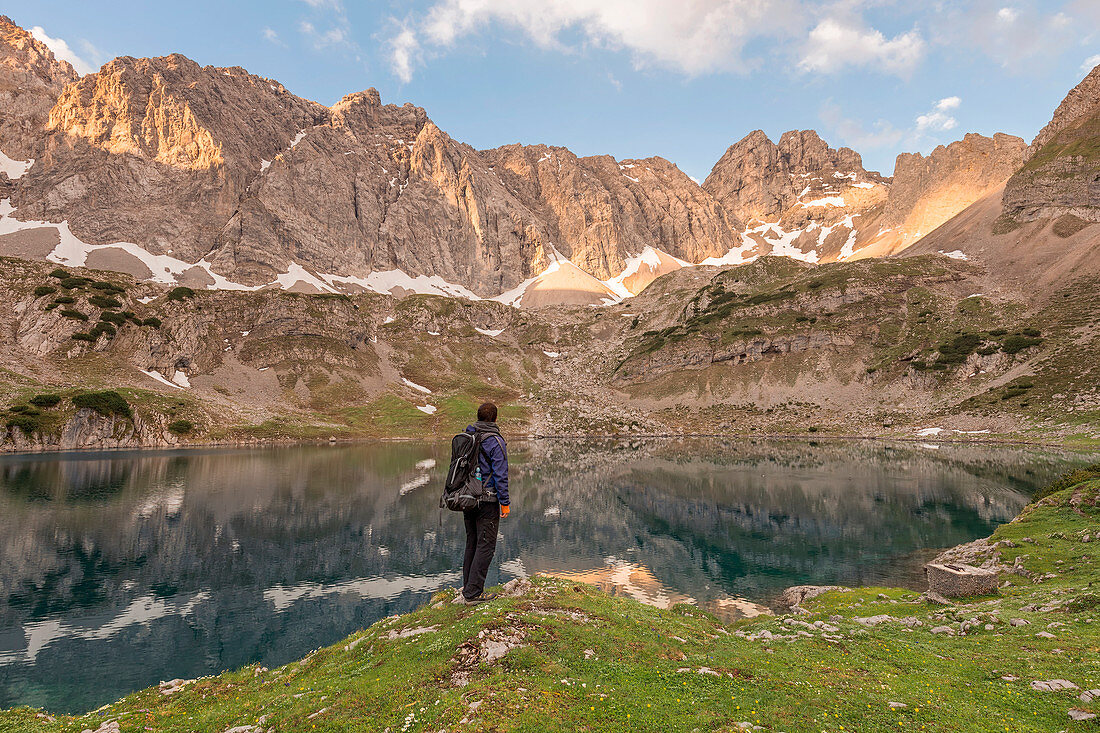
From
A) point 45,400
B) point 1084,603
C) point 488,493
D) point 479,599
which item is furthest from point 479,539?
point 45,400

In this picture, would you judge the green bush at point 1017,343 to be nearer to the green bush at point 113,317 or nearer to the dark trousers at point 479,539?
the dark trousers at point 479,539

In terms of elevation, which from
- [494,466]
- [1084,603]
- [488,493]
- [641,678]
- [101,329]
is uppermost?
[101,329]

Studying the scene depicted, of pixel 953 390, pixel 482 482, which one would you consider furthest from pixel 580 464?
pixel 953 390

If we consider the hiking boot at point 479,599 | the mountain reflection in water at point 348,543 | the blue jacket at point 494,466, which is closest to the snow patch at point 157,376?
the mountain reflection in water at point 348,543

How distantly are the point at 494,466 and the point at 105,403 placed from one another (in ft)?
519

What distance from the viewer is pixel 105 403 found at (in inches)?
5010

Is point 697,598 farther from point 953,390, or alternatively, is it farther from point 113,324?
point 113,324

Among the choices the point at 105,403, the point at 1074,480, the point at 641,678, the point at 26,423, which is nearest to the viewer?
the point at 641,678

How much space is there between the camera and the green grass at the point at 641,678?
9.70 metres

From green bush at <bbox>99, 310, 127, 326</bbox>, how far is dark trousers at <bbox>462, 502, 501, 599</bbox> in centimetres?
20892

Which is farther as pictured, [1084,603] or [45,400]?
[45,400]

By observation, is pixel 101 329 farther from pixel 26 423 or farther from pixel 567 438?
pixel 567 438

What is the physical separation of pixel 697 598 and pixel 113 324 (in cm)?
20701

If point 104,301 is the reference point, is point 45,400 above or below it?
below
